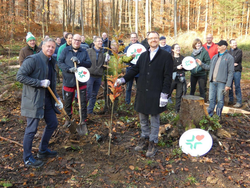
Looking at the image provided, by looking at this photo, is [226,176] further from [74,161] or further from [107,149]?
[74,161]

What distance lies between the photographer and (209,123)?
14.9 ft

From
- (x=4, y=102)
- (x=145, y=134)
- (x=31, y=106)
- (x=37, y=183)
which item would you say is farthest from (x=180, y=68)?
(x=4, y=102)

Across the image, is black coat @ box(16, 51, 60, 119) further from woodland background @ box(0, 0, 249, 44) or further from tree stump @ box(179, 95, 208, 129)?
woodland background @ box(0, 0, 249, 44)

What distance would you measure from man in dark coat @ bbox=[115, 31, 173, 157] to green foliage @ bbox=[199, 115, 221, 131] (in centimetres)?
121

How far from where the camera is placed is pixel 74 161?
3.81m

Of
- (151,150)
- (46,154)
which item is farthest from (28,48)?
(151,150)

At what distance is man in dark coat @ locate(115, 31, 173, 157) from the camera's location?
3.69m

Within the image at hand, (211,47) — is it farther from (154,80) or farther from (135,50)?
(154,80)

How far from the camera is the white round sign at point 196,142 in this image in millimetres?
3982

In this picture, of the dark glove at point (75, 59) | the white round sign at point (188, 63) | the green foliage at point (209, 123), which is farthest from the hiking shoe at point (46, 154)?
the white round sign at point (188, 63)

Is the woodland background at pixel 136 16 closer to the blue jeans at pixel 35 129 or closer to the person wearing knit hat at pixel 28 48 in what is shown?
the person wearing knit hat at pixel 28 48

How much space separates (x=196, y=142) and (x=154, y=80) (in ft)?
5.08

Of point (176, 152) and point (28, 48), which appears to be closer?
point (176, 152)

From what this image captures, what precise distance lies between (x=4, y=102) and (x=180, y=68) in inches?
233
